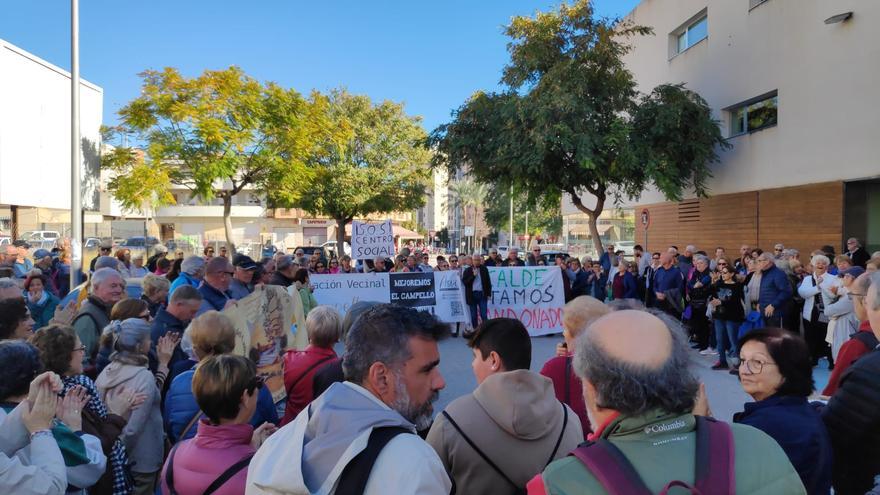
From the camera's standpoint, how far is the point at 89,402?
3.21 meters

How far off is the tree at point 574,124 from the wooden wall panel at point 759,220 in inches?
47.8

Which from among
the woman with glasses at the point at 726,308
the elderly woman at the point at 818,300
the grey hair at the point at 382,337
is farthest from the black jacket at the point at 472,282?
the grey hair at the point at 382,337

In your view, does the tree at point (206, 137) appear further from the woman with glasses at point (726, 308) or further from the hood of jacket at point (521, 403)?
the hood of jacket at point (521, 403)

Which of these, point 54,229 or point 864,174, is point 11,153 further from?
point 864,174

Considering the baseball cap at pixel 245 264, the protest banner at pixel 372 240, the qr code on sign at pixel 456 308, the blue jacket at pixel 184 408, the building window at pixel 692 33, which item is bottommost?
the qr code on sign at pixel 456 308

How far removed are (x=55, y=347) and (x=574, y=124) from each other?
15250mm

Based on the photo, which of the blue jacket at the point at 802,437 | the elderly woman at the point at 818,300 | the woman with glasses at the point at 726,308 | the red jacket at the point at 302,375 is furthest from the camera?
the woman with glasses at the point at 726,308

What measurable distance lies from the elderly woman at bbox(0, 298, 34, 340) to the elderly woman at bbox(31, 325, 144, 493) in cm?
82

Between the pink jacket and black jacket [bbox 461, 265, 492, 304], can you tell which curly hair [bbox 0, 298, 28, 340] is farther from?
black jacket [bbox 461, 265, 492, 304]

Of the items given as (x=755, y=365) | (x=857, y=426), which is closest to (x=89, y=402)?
(x=755, y=365)

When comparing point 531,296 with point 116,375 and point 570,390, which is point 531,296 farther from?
point 116,375

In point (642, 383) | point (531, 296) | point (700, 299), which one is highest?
point (642, 383)

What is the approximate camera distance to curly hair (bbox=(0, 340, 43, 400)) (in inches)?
109

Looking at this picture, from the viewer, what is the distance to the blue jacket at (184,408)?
3408mm
